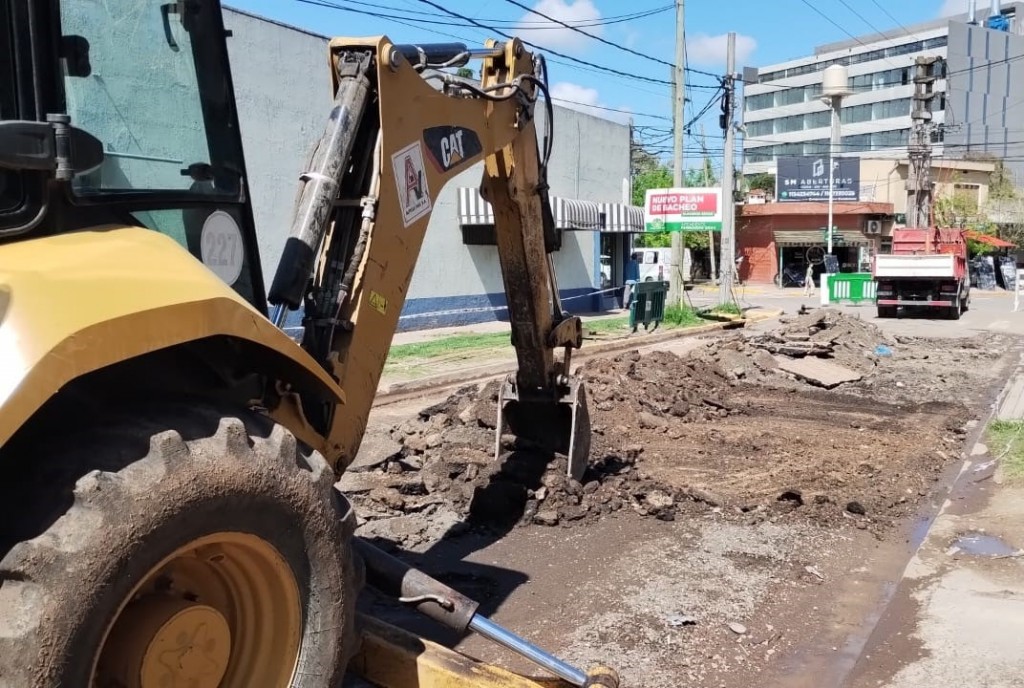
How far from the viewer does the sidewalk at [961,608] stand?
14.3 feet

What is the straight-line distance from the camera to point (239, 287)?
3371mm

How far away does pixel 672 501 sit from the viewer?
684cm

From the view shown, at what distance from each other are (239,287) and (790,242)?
51291 millimetres

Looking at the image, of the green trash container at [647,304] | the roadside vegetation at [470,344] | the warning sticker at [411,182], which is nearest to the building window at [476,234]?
the roadside vegetation at [470,344]

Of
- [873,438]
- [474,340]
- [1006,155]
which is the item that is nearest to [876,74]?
[1006,155]

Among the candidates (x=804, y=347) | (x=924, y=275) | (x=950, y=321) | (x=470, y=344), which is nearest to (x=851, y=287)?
(x=924, y=275)

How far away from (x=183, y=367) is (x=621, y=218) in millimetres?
25111

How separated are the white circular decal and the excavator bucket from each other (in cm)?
352

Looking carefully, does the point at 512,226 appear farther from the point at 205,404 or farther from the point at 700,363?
the point at 700,363

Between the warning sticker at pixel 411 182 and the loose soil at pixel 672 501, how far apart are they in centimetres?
226

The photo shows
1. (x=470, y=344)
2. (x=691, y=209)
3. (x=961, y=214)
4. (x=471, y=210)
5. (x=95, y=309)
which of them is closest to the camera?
(x=95, y=309)

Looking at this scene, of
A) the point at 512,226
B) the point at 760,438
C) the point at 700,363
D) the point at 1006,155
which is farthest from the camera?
the point at 1006,155

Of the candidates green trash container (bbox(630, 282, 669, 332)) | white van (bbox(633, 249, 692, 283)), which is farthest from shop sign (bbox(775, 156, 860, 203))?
green trash container (bbox(630, 282, 669, 332))

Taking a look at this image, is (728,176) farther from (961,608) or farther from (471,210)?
(961,608)
